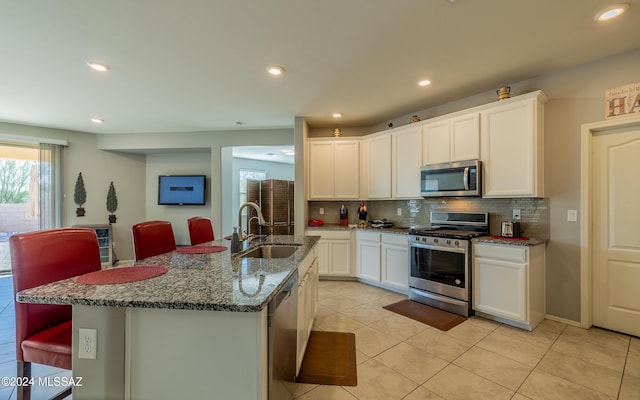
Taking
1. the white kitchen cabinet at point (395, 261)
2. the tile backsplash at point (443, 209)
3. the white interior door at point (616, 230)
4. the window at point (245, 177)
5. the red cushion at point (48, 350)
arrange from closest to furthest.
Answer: the red cushion at point (48, 350), the white interior door at point (616, 230), the tile backsplash at point (443, 209), the white kitchen cabinet at point (395, 261), the window at point (245, 177)

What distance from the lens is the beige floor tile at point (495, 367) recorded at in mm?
1958

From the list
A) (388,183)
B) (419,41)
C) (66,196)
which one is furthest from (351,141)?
(66,196)

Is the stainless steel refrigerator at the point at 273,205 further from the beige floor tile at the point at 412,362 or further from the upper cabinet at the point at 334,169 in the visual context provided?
the beige floor tile at the point at 412,362

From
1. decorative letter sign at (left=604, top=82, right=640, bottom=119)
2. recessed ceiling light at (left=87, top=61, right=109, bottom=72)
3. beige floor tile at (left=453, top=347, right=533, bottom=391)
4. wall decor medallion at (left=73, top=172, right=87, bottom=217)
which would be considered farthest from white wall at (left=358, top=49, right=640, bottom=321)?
wall decor medallion at (left=73, top=172, right=87, bottom=217)

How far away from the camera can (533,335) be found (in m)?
2.60

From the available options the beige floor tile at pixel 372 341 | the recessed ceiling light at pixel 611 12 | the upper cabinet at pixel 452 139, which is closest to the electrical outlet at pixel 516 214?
the upper cabinet at pixel 452 139

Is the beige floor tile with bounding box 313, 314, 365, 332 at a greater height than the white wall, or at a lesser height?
lesser

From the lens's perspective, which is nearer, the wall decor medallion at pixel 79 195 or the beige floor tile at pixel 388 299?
the beige floor tile at pixel 388 299

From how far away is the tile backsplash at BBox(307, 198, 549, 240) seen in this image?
2998 mm

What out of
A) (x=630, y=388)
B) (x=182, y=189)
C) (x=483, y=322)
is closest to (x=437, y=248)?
(x=483, y=322)

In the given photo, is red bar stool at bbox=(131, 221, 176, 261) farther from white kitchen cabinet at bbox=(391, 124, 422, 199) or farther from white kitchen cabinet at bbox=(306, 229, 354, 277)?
white kitchen cabinet at bbox=(391, 124, 422, 199)

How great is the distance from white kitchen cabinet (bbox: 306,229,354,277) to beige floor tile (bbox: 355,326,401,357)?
159cm

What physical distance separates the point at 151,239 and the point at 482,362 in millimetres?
2857

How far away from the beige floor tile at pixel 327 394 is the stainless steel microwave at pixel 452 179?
247 centimetres
